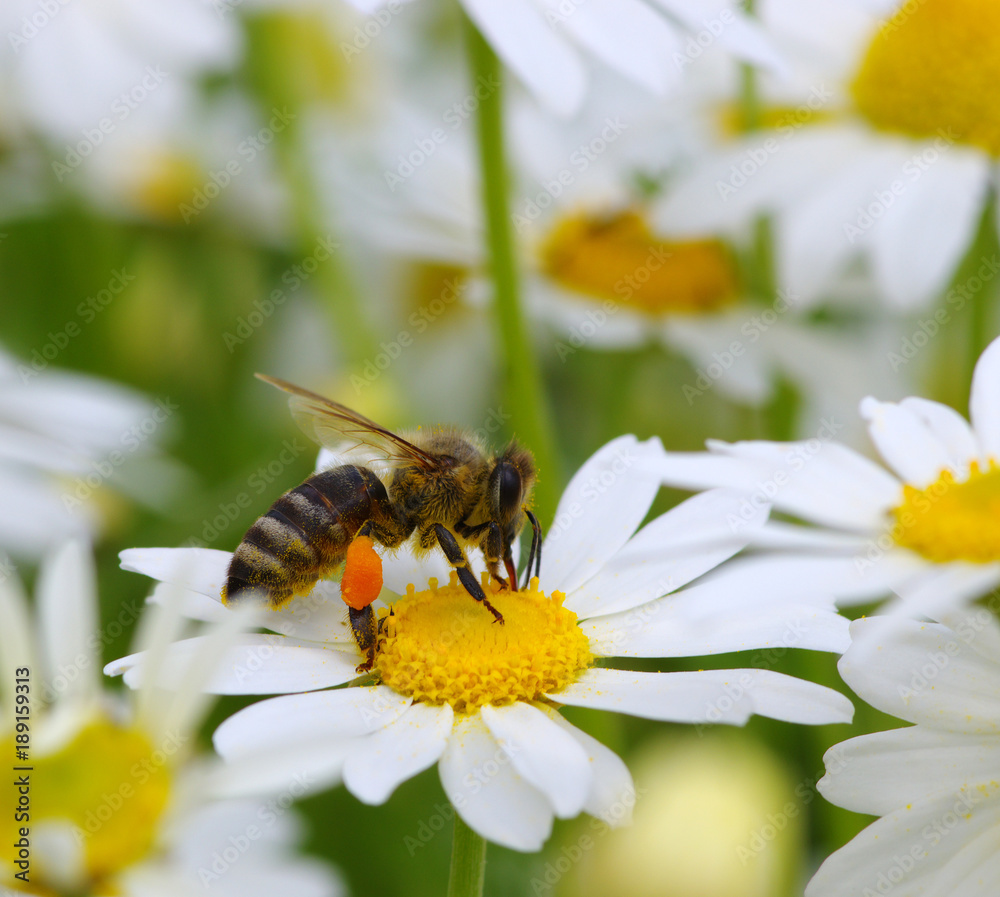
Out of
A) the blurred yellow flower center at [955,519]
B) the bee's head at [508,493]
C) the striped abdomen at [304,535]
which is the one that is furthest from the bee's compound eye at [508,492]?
the blurred yellow flower center at [955,519]

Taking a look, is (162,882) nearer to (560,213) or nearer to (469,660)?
(469,660)

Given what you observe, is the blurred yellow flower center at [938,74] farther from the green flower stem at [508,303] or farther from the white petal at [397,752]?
the white petal at [397,752]

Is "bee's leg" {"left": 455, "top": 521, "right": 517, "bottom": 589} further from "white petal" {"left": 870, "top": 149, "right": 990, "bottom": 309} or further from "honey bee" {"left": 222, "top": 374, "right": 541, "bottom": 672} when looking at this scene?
"white petal" {"left": 870, "top": 149, "right": 990, "bottom": 309}

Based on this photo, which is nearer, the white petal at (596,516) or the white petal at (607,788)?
the white petal at (607,788)

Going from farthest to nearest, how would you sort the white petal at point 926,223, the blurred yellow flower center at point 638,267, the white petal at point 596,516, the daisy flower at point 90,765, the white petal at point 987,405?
1. the blurred yellow flower center at point 638,267
2. the white petal at point 926,223
3. the white petal at point 596,516
4. the white petal at point 987,405
5. the daisy flower at point 90,765

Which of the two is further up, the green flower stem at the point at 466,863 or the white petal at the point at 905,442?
the white petal at the point at 905,442

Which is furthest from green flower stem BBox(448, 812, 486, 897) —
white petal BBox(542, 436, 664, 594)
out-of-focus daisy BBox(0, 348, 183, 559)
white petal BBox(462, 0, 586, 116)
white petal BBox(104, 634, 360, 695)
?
out-of-focus daisy BBox(0, 348, 183, 559)

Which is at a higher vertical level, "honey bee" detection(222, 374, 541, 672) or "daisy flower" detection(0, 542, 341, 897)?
"honey bee" detection(222, 374, 541, 672)

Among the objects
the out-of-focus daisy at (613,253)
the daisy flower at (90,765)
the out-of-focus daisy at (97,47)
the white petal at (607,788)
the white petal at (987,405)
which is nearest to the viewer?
the daisy flower at (90,765)
